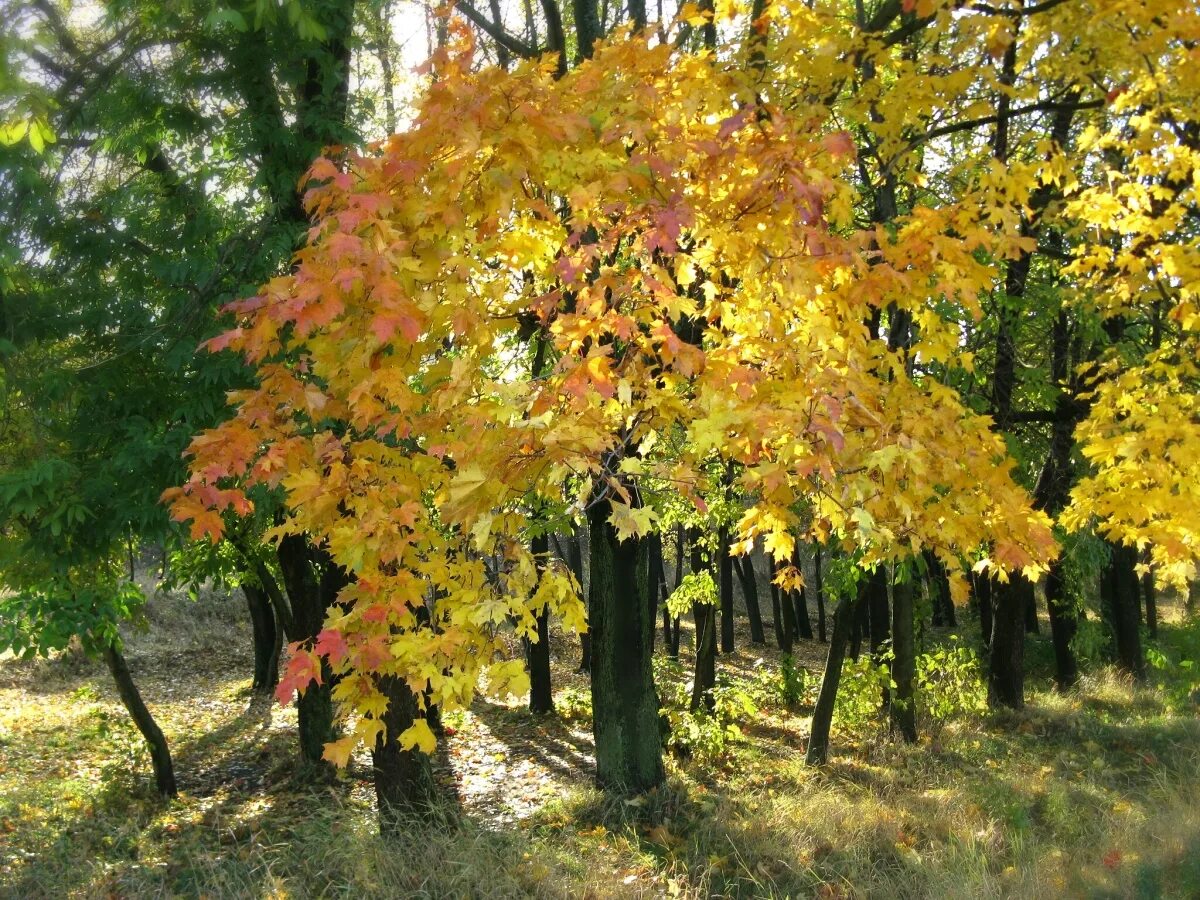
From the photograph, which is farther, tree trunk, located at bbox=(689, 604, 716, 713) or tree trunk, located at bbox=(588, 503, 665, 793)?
tree trunk, located at bbox=(689, 604, 716, 713)

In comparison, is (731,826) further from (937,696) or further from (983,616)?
(983,616)

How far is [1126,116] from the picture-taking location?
8570mm

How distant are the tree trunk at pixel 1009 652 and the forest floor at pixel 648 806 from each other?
362 mm

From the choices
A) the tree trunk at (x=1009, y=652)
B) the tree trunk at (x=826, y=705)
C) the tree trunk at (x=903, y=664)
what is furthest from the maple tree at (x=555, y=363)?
the tree trunk at (x=1009, y=652)

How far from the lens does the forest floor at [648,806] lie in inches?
199

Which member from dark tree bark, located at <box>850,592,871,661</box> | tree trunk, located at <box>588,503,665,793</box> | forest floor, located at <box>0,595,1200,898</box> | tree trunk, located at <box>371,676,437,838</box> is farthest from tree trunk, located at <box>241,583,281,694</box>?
dark tree bark, located at <box>850,592,871,661</box>

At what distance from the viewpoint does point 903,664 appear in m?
10.8

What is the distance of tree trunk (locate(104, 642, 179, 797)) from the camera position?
9.66m

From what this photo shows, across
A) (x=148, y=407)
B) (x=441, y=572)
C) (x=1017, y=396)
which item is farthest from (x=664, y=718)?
(x=441, y=572)

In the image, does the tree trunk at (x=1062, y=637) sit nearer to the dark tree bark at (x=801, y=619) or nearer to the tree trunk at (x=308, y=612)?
the tree trunk at (x=308, y=612)

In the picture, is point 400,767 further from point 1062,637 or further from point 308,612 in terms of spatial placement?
point 1062,637

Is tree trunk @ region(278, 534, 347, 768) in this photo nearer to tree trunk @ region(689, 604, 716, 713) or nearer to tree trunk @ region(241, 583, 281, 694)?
tree trunk @ region(689, 604, 716, 713)

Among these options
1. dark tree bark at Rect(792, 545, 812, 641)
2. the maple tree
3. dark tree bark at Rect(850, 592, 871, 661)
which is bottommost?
dark tree bark at Rect(792, 545, 812, 641)

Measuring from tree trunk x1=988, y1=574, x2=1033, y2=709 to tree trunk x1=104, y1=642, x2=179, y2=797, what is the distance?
10955 mm
